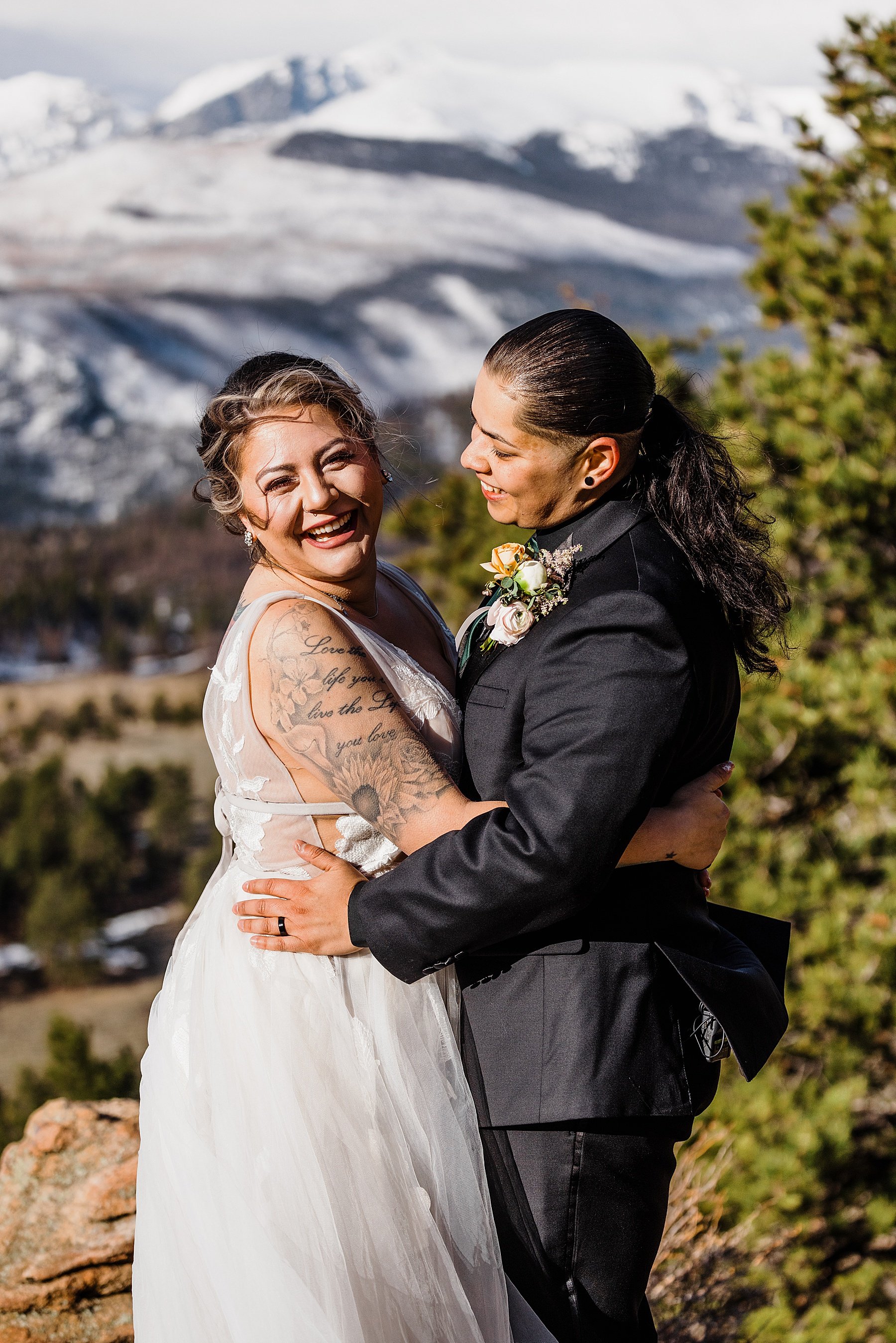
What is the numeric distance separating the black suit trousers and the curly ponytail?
34.1 inches

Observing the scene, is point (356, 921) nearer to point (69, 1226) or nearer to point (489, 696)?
point (489, 696)

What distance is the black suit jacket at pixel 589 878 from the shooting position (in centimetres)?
160

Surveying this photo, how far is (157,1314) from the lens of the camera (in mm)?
1938

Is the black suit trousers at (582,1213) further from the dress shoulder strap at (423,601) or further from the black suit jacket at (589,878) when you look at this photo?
the dress shoulder strap at (423,601)

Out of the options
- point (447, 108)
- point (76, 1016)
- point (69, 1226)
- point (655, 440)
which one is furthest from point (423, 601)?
point (447, 108)

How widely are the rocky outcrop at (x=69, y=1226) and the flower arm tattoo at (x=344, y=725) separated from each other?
1789 mm

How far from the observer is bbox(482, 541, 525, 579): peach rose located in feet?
6.26

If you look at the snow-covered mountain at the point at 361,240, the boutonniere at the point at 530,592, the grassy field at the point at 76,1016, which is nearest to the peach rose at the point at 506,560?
the boutonniere at the point at 530,592

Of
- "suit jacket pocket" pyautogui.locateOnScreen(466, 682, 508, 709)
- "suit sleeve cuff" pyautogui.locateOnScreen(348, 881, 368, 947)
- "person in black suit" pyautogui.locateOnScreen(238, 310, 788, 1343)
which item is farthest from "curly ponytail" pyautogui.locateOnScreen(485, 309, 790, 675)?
"suit sleeve cuff" pyautogui.locateOnScreen(348, 881, 368, 947)

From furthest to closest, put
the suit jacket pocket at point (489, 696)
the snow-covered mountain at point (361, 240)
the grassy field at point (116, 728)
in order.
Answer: the snow-covered mountain at point (361, 240) < the grassy field at point (116, 728) < the suit jacket pocket at point (489, 696)

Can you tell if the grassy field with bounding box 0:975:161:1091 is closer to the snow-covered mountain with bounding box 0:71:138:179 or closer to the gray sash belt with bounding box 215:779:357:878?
the gray sash belt with bounding box 215:779:357:878

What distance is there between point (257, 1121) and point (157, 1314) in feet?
1.42

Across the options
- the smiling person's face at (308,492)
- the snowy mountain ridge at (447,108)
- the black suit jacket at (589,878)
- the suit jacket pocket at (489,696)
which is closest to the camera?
the black suit jacket at (589,878)

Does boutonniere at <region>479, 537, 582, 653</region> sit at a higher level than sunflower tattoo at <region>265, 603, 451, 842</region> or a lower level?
higher
